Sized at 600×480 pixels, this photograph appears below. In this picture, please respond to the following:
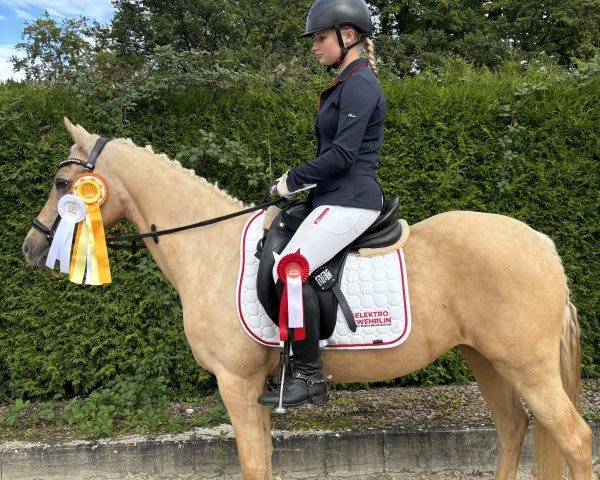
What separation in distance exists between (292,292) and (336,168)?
704mm

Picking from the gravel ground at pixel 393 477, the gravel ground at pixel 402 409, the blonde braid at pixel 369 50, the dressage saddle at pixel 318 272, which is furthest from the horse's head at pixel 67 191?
the gravel ground at pixel 402 409

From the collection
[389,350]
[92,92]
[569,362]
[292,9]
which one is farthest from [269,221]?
[292,9]

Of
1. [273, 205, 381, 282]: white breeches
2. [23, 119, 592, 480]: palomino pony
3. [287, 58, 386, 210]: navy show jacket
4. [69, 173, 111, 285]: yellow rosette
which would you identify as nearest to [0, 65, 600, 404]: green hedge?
[69, 173, 111, 285]: yellow rosette

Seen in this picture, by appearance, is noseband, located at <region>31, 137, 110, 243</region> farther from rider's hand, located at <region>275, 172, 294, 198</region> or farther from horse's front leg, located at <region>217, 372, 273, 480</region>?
horse's front leg, located at <region>217, 372, 273, 480</region>

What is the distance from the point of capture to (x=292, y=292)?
2623mm

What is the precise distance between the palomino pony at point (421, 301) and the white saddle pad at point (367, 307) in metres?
0.07

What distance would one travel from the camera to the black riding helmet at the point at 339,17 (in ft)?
8.90

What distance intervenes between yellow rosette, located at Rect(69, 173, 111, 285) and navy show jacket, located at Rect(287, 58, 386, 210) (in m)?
1.21

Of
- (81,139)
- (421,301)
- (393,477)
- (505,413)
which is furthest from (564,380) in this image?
(81,139)

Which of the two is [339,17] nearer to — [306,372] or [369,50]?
[369,50]

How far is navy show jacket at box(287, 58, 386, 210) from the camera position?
2.60m

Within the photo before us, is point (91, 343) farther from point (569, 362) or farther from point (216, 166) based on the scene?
point (569, 362)

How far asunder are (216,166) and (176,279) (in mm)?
2172

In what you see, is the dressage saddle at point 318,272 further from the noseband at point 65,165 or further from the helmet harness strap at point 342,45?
the noseband at point 65,165
